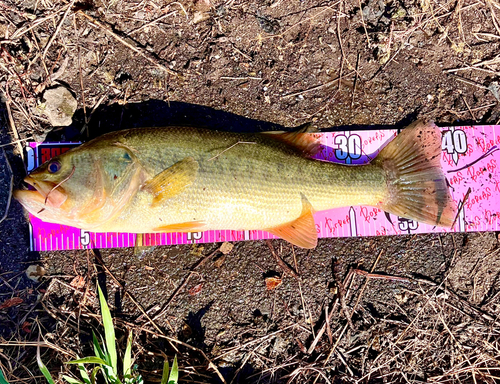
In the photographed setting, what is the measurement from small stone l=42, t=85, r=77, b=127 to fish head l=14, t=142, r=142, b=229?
83 centimetres

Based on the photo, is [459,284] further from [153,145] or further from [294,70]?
[153,145]

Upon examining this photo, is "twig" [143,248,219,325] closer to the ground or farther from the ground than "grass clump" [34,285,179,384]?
farther from the ground

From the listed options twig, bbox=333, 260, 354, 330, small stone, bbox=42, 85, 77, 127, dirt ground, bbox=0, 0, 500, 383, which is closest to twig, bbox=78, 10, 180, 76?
dirt ground, bbox=0, 0, 500, 383

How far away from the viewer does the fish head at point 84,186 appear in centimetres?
261

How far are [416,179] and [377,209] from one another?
1.56 feet

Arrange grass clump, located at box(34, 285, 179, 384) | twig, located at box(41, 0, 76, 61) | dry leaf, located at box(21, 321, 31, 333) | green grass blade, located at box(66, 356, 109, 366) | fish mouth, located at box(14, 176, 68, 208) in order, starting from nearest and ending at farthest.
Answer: fish mouth, located at box(14, 176, 68, 208) → green grass blade, located at box(66, 356, 109, 366) → grass clump, located at box(34, 285, 179, 384) → dry leaf, located at box(21, 321, 31, 333) → twig, located at box(41, 0, 76, 61)

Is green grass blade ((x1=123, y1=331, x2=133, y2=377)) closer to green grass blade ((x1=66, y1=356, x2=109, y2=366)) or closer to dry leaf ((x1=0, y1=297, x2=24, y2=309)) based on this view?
green grass blade ((x1=66, y1=356, x2=109, y2=366))

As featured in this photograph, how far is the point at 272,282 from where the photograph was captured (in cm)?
342

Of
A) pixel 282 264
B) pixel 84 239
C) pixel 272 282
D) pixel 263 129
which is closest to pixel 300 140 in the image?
pixel 263 129

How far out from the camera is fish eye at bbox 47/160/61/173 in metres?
2.66

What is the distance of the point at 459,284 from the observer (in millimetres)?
3510

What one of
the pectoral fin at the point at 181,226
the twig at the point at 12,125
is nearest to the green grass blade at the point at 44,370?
the pectoral fin at the point at 181,226

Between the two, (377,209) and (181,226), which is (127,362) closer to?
(181,226)

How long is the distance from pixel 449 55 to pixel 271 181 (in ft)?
7.91
